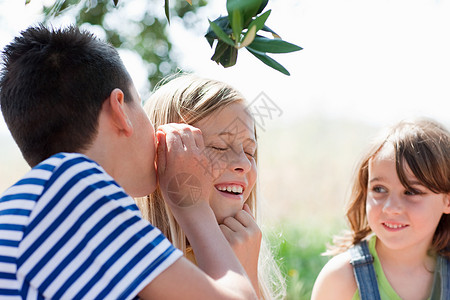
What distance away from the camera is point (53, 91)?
3.80ft

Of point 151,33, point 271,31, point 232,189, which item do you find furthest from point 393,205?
point 151,33

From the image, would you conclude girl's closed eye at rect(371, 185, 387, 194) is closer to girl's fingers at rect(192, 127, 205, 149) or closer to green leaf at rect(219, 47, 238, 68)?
girl's fingers at rect(192, 127, 205, 149)

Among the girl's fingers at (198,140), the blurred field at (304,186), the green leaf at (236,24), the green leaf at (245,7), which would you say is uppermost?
the green leaf at (245,7)

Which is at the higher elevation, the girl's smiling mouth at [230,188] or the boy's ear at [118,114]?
the boy's ear at [118,114]

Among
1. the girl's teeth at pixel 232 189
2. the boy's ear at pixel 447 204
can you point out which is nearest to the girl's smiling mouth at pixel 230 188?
the girl's teeth at pixel 232 189

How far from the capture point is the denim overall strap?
2.11 meters

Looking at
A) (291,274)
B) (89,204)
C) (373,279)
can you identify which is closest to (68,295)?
(89,204)

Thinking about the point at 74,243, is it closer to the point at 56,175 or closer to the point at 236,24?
the point at 56,175

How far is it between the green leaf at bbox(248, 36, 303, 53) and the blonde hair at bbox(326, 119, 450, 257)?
1321mm

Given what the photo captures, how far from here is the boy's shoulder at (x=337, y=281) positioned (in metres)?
2.13

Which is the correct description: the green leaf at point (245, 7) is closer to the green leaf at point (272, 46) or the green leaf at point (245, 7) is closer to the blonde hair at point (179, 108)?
the green leaf at point (272, 46)

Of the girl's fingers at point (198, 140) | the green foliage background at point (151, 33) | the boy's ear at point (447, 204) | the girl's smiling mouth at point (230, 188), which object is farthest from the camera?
the green foliage background at point (151, 33)

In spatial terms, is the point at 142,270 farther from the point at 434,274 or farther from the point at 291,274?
the point at 291,274

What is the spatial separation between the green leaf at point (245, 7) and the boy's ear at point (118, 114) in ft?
1.37
